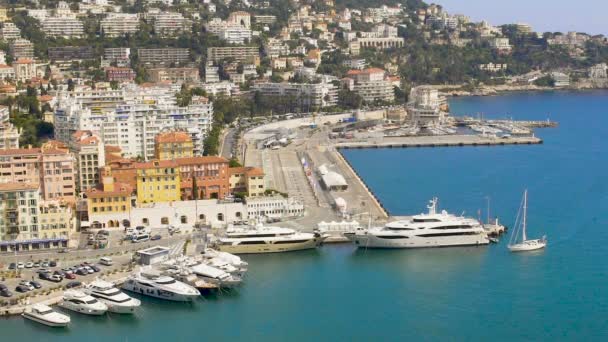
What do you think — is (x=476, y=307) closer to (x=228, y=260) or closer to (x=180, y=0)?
(x=228, y=260)

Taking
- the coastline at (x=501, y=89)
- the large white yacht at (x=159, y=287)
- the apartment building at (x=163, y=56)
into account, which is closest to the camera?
the large white yacht at (x=159, y=287)

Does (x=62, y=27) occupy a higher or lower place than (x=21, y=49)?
higher

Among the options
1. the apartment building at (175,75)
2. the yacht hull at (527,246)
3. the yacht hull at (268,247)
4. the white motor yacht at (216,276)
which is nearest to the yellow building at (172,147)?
the yacht hull at (268,247)

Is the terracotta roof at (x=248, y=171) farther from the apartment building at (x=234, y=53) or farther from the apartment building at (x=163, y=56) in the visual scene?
A: the apartment building at (x=234, y=53)

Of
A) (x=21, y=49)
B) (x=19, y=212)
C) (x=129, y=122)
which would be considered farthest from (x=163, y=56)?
(x=19, y=212)

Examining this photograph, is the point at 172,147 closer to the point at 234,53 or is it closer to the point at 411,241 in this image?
the point at 411,241

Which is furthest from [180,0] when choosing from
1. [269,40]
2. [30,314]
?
[30,314]
